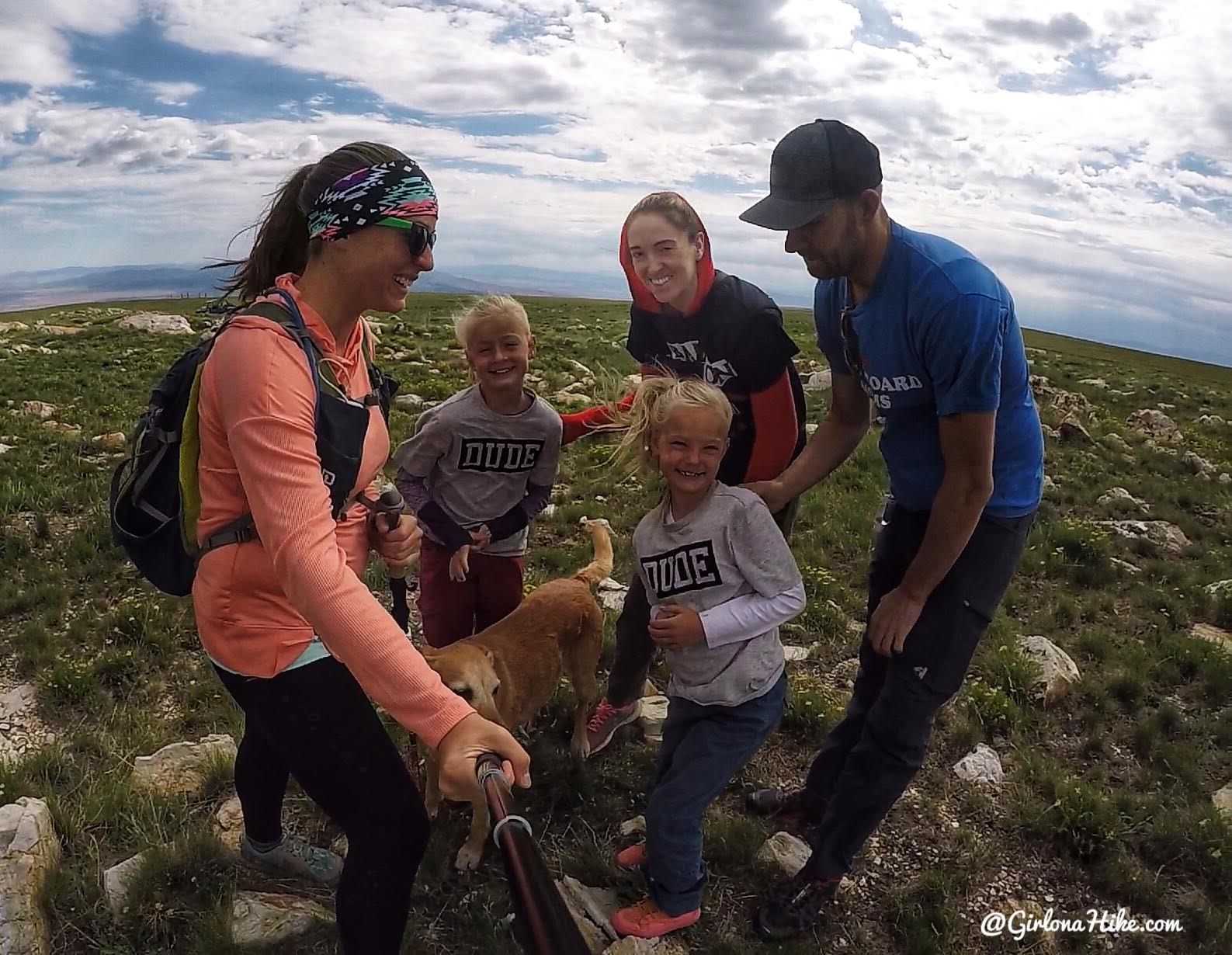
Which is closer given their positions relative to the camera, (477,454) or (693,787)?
(693,787)

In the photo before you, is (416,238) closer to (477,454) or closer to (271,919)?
(477,454)

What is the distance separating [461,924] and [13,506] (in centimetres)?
752

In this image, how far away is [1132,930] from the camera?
416 cm

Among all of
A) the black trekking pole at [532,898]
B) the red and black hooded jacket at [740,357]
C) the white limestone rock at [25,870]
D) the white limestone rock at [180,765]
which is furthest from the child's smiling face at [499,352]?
the black trekking pole at [532,898]

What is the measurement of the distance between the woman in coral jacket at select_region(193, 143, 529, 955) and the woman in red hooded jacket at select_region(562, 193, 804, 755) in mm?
1635

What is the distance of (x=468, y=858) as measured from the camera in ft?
13.5

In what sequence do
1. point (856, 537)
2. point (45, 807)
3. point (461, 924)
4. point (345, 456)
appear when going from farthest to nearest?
1. point (856, 537)
2. point (45, 807)
3. point (461, 924)
4. point (345, 456)

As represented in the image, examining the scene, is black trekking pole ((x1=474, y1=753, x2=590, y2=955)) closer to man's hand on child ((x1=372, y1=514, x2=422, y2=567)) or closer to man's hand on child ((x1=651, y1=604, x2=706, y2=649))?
man's hand on child ((x1=372, y1=514, x2=422, y2=567))

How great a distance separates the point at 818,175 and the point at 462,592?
3.34 metres

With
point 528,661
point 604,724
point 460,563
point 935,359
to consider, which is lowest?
point 604,724

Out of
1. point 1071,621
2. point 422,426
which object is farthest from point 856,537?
point 422,426

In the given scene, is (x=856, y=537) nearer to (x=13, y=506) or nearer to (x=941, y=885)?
(x=941, y=885)

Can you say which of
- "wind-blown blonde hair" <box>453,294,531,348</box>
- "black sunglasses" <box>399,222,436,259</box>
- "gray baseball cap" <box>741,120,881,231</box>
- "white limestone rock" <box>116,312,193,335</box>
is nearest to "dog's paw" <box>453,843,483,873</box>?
"wind-blown blonde hair" <box>453,294,531,348</box>

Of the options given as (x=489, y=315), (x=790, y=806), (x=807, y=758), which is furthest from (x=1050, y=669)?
(x=489, y=315)
